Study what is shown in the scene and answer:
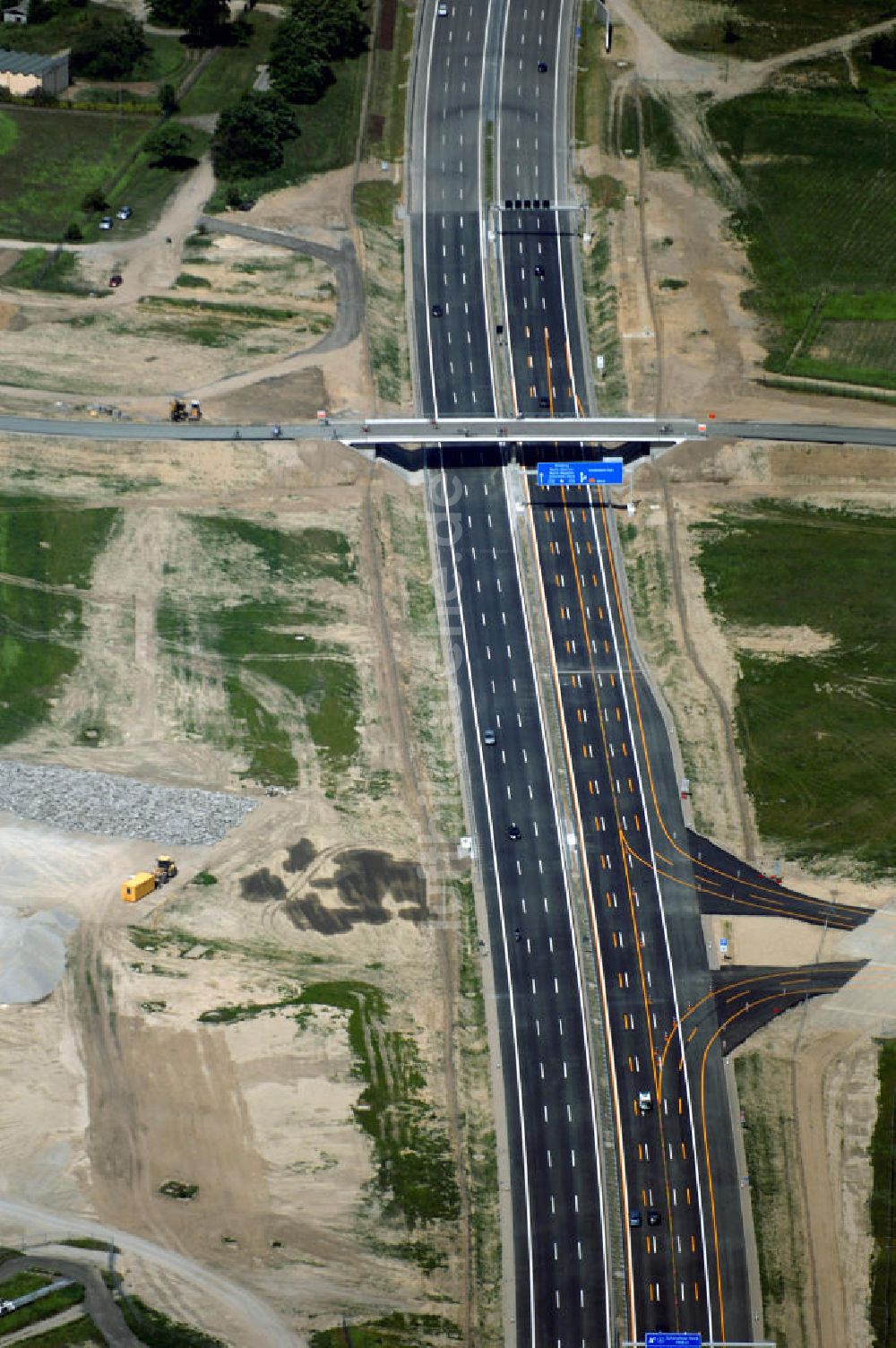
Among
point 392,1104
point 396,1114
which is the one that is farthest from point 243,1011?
point 396,1114

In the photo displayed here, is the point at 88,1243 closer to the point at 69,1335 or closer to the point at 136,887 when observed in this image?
the point at 69,1335

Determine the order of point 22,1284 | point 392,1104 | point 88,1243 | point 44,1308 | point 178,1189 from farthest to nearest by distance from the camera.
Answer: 1. point 392,1104
2. point 178,1189
3. point 88,1243
4. point 22,1284
5. point 44,1308

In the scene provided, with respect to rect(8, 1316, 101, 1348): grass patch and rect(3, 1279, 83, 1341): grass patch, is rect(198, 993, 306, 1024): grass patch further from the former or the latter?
rect(8, 1316, 101, 1348): grass patch

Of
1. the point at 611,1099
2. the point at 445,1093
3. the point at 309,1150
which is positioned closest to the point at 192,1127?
the point at 309,1150

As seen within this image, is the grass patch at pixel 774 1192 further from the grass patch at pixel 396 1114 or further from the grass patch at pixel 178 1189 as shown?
the grass patch at pixel 178 1189

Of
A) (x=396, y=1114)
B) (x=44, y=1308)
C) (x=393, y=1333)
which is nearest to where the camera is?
(x=44, y=1308)

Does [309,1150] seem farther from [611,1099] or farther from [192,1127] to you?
[611,1099]

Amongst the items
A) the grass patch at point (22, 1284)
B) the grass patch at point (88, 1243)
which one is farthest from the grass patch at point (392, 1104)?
the grass patch at point (22, 1284)
